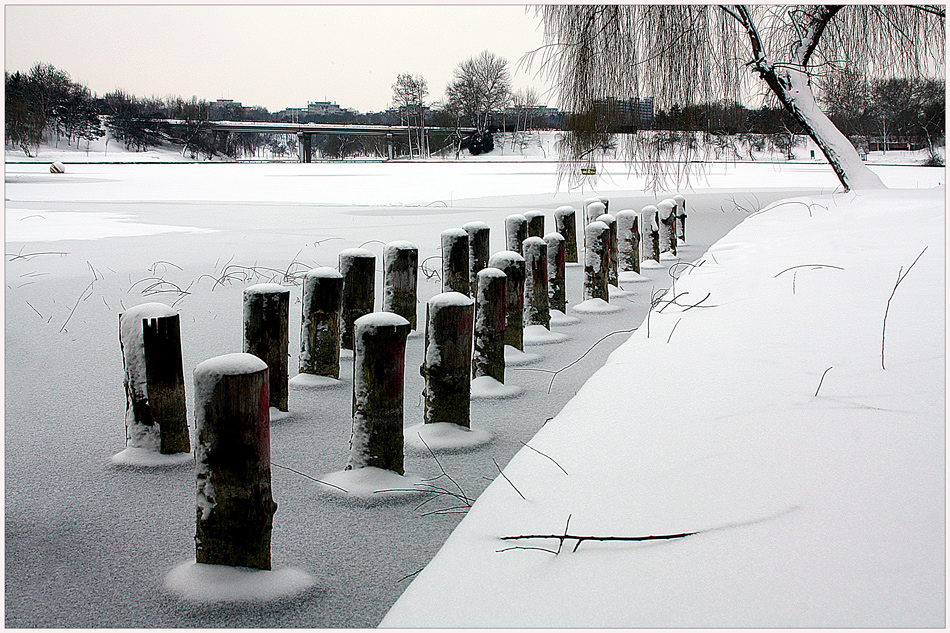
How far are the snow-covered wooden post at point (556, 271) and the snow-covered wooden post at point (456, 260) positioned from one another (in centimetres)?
50

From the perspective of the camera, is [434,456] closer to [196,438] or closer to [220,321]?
[196,438]

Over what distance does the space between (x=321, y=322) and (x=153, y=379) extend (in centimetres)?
86

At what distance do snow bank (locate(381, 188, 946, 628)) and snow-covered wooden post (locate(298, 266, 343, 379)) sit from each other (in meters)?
1.15

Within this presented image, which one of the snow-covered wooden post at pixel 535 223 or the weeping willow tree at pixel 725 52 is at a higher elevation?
the weeping willow tree at pixel 725 52

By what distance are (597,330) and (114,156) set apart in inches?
2190

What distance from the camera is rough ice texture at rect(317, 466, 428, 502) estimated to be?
1.87 metres

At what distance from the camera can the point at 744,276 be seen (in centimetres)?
381

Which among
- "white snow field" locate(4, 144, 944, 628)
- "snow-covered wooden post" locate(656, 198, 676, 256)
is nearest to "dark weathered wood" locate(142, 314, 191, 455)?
"white snow field" locate(4, 144, 944, 628)

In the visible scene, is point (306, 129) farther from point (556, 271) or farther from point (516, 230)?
point (556, 271)

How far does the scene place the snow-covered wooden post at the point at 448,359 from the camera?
2.23 m

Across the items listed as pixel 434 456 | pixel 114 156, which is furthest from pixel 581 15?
pixel 114 156

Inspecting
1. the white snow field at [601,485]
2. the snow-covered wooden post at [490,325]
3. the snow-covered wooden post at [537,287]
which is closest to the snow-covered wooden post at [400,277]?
the white snow field at [601,485]

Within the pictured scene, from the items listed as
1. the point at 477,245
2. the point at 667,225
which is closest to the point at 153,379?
the point at 477,245

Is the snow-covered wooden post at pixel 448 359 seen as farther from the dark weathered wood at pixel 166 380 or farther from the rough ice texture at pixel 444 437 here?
the dark weathered wood at pixel 166 380
